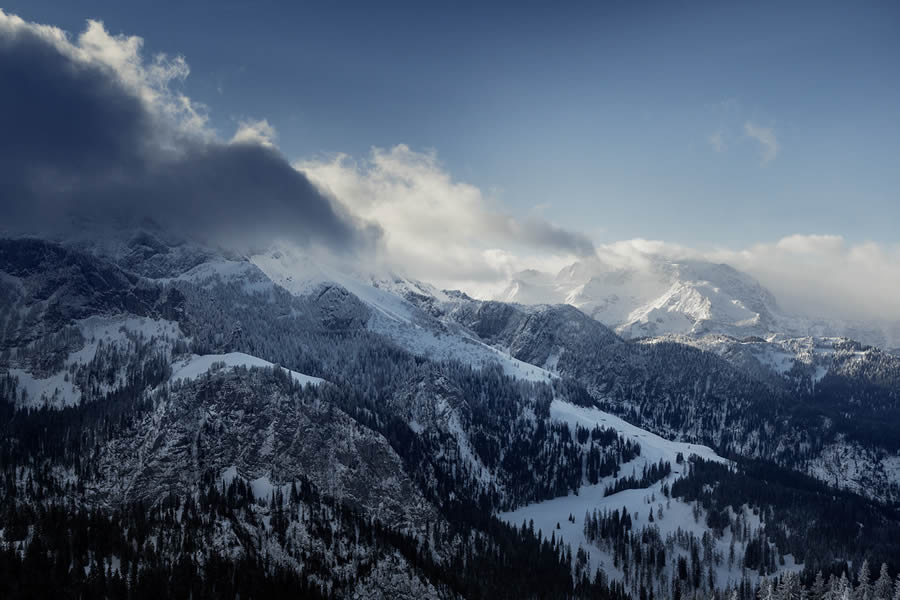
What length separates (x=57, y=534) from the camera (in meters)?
176

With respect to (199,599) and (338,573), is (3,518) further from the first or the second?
(338,573)

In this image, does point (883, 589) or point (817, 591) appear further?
point (817, 591)

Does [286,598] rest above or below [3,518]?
below

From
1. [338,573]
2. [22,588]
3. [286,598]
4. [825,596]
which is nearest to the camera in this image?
[22,588]

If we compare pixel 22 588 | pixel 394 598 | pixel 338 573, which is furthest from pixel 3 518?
pixel 394 598

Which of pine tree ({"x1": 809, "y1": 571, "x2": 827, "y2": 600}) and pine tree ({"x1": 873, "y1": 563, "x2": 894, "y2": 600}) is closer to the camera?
pine tree ({"x1": 873, "y1": 563, "x2": 894, "y2": 600})

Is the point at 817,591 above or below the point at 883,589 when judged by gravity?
below

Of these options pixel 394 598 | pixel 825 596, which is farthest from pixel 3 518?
pixel 825 596

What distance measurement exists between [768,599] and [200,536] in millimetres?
143889

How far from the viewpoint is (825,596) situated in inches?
6634

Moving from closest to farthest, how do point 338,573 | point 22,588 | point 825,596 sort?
point 22,588 < point 825,596 < point 338,573

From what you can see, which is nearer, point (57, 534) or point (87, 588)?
point (87, 588)

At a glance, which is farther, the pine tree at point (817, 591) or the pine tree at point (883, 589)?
the pine tree at point (817, 591)

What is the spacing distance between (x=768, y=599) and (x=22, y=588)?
561 feet
